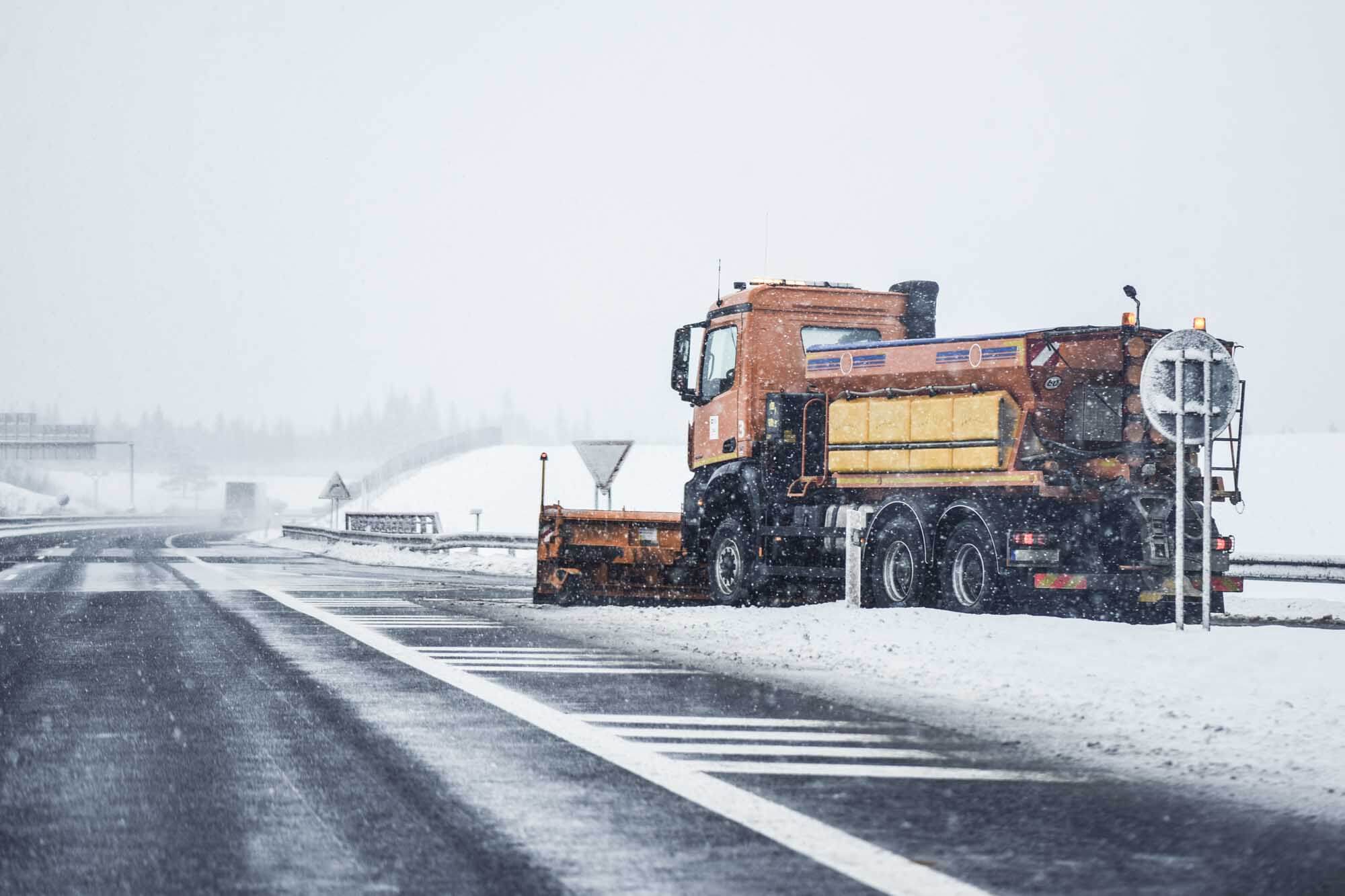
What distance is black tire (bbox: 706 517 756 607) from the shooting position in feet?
61.1

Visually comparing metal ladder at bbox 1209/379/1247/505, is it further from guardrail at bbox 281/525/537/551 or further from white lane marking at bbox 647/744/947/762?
guardrail at bbox 281/525/537/551

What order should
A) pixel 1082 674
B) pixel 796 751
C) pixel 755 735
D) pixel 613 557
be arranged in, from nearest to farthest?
pixel 796 751
pixel 755 735
pixel 1082 674
pixel 613 557

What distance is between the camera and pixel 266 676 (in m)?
11.7

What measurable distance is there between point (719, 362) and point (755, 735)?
35.4ft

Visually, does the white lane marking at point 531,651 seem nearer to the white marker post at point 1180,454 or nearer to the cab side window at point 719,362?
the white marker post at point 1180,454

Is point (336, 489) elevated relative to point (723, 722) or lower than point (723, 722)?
elevated

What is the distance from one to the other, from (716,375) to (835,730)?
10552 millimetres

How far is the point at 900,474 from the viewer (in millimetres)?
17047

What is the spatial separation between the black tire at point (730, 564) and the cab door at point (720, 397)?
866 mm

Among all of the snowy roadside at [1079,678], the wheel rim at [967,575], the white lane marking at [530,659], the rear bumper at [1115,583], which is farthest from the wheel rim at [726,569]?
the white lane marking at [530,659]

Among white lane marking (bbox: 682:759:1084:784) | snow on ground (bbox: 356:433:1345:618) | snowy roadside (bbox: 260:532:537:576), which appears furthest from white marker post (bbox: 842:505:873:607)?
snowy roadside (bbox: 260:532:537:576)

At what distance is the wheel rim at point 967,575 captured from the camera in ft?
52.1

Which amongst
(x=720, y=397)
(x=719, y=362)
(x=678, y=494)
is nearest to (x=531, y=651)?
(x=720, y=397)

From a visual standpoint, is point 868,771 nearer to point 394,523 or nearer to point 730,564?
point 730,564
